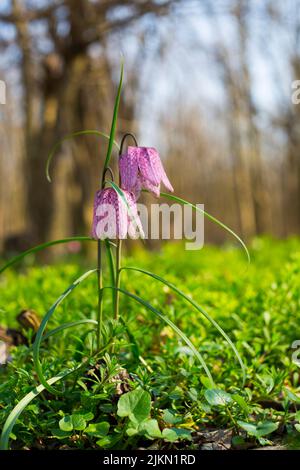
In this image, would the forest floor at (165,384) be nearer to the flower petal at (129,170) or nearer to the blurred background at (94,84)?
the flower petal at (129,170)

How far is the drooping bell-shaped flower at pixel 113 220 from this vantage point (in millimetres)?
1531

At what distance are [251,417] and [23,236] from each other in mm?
8968

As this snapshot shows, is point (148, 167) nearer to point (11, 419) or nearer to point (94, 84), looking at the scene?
point (11, 419)

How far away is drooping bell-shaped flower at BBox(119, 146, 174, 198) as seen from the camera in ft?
5.26

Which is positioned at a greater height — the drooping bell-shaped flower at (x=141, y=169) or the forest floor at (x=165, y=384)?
the drooping bell-shaped flower at (x=141, y=169)

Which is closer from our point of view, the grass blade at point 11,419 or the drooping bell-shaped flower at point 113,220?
the grass blade at point 11,419

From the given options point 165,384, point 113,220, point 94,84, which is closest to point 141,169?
point 113,220

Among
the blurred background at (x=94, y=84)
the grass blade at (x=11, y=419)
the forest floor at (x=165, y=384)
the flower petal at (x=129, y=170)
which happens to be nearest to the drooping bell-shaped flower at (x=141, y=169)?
the flower petal at (x=129, y=170)

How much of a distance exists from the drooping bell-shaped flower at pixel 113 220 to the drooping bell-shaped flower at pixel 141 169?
0.06m

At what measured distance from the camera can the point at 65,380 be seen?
1.87 m

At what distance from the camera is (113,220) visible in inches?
60.6

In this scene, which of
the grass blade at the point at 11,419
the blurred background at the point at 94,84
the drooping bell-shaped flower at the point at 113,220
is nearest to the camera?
the grass blade at the point at 11,419

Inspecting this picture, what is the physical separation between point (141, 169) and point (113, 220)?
0.18 m

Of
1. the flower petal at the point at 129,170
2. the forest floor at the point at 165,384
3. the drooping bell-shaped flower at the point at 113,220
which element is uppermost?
the flower petal at the point at 129,170
